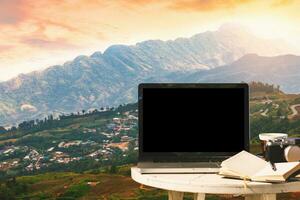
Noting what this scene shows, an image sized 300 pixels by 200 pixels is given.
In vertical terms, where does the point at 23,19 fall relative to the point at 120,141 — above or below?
above

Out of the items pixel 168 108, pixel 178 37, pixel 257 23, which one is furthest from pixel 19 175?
pixel 168 108

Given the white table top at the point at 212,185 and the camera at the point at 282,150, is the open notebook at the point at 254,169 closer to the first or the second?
the white table top at the point at 212,185

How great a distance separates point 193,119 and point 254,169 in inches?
16.2

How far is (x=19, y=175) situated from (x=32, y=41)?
1454 mm

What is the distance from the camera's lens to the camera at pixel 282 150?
3.17 meters

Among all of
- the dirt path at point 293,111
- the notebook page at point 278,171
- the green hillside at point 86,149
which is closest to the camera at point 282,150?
the notebook page at point 278,171

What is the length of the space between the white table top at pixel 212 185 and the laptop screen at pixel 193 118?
0.20 m

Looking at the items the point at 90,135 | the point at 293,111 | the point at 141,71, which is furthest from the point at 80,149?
the point at 293,111

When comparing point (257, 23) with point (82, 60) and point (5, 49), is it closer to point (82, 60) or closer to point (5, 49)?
point (82, 60)

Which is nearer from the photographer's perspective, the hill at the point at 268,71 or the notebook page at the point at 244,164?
the notebook page at the point at 244,164

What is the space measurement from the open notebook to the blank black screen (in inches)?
7.5

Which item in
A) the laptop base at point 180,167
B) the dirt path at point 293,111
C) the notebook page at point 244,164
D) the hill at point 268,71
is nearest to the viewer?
the notebook page at point 244,164

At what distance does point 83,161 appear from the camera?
7.18 metres

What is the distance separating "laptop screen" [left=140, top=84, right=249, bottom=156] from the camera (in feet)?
10.4
